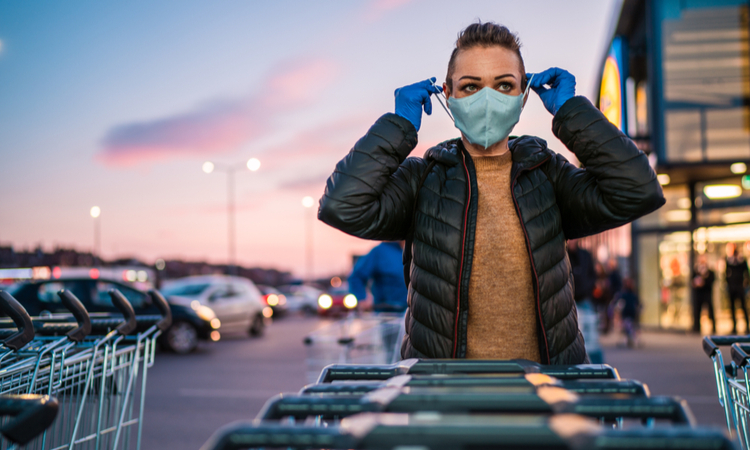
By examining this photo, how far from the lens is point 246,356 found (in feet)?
39.4

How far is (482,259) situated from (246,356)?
10619 millimetres

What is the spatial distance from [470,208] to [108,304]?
34.8ft

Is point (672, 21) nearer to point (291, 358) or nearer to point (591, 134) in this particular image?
point (291, 358)

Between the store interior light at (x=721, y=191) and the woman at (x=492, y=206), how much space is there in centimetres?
1537

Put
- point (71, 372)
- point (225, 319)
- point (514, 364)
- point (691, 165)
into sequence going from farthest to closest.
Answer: point (225, 319) → point (691, 165) → point (71, 372) → point (514, 364)

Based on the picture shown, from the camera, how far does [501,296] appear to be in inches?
82.7

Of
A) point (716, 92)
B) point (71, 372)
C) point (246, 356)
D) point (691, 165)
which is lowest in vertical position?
point (246, 356)

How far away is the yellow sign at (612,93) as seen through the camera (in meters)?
14.7

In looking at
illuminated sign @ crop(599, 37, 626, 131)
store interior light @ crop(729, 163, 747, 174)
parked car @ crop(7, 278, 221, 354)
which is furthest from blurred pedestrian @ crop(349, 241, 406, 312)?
store interior light @ crop(729, 163, 747, 174)

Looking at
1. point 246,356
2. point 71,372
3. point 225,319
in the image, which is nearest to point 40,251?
point 225,319

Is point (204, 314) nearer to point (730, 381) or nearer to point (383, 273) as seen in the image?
point (383, 273)

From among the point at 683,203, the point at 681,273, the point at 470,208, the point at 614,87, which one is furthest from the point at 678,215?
the point at 470,208

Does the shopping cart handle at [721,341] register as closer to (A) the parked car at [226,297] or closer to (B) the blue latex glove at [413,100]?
(B) the blue latex glove at [413,100]

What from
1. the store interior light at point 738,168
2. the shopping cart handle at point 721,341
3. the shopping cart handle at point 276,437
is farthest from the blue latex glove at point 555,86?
the store interior light at point 738,168
